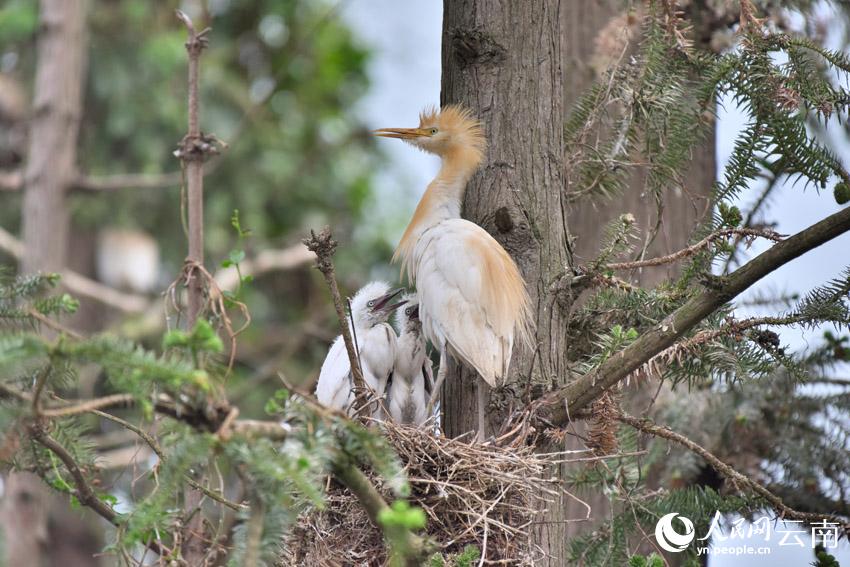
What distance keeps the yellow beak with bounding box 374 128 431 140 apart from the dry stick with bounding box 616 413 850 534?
1141mm

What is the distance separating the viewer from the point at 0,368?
133 cm

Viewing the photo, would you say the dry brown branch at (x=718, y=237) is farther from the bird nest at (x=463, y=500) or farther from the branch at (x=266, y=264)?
the branch at (x=266, y=264)

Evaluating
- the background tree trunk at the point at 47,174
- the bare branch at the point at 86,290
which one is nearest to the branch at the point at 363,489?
the background tree trunk at the point at 47,174

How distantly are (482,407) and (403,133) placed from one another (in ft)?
3.45

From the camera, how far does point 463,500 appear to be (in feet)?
7.56

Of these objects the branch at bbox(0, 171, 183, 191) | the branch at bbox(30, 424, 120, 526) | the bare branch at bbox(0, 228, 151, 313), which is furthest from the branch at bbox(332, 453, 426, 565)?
the bare branch at bbox(0, 228, 151, 313)

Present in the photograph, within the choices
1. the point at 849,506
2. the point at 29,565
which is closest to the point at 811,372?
the point at 849,506

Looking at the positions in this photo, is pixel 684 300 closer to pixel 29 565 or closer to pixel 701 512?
pixel 701 512

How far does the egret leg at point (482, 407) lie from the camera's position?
2.53 meters

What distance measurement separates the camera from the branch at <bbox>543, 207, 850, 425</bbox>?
6.56ft

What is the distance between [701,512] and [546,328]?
2.30 feet

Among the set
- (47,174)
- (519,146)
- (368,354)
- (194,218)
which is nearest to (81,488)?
(194,218)

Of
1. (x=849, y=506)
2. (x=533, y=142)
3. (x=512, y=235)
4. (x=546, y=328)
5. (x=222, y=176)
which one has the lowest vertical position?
(x=849, y=506)

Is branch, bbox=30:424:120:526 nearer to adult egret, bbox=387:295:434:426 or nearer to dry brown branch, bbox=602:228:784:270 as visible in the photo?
adult egret, bbox=387:295:434:426
